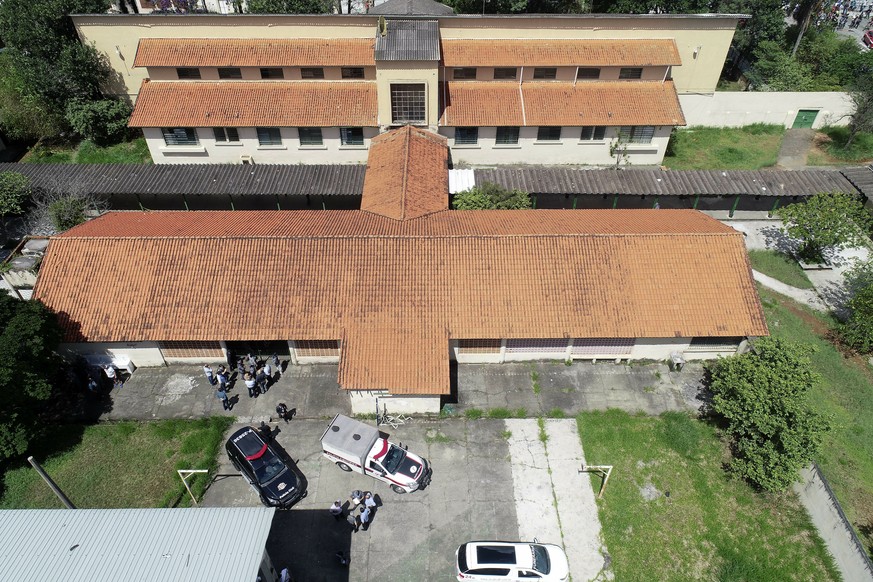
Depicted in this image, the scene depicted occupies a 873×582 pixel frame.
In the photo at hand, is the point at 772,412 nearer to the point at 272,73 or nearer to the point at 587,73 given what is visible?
the point at 587,73

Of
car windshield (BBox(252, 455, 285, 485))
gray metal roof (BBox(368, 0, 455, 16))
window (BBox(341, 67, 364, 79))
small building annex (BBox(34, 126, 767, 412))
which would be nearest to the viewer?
car windshield (BBox(252, 455, 285, 485))

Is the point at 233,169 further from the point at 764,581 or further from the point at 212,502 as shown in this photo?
the point at 764,581

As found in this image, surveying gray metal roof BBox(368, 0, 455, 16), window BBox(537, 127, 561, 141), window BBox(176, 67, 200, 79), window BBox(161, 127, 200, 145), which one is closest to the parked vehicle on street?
window BBox(537, 127, 561, 141)

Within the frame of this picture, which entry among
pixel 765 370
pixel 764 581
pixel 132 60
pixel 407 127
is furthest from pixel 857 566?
pixel 132 60

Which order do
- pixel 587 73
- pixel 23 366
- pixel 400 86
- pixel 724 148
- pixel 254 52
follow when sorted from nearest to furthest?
pixel 23 366, pixel 400 86, pixel 254 52, pixel 587 73, pixel 724 148

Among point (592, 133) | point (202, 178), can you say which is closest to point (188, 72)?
point (202, 178)

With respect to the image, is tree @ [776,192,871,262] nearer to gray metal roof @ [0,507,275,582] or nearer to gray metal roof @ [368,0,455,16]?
gray metal roof @ [368,0,455,16]

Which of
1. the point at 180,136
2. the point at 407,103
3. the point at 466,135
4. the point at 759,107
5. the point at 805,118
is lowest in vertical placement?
the point at 805,118
